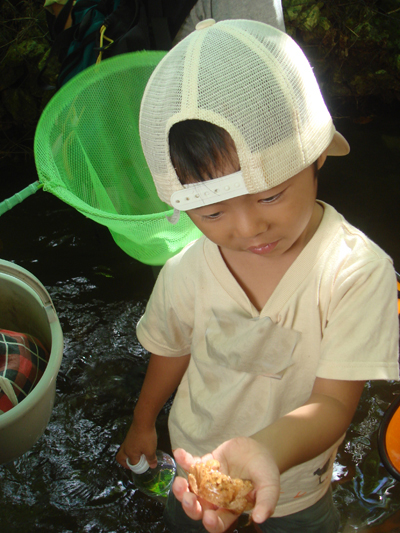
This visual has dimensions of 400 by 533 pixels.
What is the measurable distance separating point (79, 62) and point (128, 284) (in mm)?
1063

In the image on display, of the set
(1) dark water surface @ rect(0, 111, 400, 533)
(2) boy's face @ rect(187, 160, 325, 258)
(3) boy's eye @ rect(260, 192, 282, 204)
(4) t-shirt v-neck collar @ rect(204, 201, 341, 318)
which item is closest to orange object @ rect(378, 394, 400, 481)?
(1) dark water surface @ rect(0, 111, 400, 533)

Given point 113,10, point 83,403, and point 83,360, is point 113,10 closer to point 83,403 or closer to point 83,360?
point 83,360

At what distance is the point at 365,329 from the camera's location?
0.74 metres

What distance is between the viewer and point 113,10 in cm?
164

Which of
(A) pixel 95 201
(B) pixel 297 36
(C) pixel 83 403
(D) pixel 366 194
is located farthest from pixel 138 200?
(B) pixel 297 36

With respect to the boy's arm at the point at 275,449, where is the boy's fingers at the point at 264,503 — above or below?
above

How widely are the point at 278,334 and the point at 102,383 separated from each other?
1.16 meters

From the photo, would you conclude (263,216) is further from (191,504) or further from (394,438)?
(394,438)

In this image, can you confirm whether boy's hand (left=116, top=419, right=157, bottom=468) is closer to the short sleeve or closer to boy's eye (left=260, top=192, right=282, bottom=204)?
the short sleeve

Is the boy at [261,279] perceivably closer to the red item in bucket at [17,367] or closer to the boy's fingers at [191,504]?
the boy's fingers at [191,504]

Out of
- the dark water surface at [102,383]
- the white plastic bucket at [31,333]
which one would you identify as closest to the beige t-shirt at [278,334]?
the white plastic bucket at [31,333]

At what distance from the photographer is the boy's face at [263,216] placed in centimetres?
70

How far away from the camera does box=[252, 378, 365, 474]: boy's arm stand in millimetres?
662

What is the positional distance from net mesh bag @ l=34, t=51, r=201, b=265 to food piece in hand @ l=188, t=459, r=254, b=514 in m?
0.85
